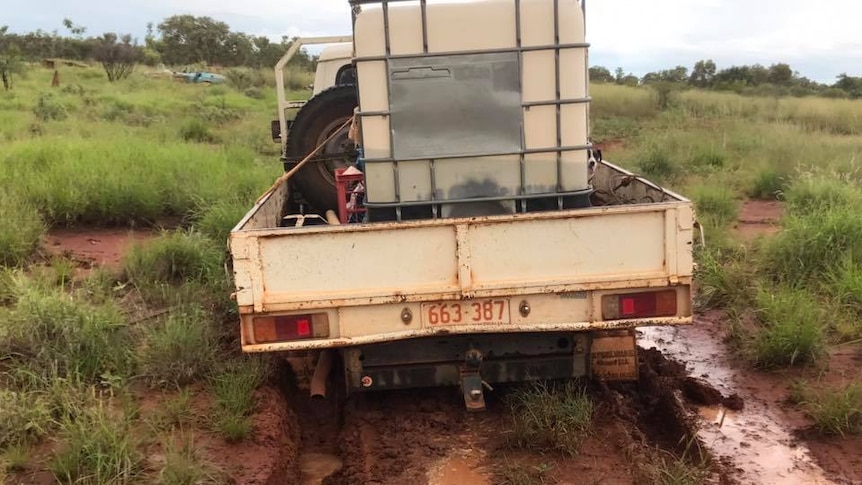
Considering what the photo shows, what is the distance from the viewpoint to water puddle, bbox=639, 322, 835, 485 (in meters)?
3.48

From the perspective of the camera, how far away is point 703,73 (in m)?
40.8

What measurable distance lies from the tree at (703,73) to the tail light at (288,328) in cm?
3992

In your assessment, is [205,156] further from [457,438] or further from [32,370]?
[457,438]

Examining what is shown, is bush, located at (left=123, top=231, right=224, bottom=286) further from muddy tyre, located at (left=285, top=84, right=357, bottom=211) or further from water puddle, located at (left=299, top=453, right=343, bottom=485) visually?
water puddle, located at (left=299, top=453, right=343, bottom=485)

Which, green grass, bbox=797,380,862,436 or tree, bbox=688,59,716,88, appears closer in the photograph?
green grass, bbox=797,380,862,436

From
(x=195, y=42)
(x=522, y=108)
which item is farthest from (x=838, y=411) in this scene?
(x=195, y=42)

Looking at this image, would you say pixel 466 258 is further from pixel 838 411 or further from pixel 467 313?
pixel 838 411

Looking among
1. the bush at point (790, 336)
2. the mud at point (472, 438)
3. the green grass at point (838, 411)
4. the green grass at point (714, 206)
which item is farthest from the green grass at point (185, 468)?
the green grass at point (714, 206)

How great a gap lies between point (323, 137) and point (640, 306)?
3155 mm

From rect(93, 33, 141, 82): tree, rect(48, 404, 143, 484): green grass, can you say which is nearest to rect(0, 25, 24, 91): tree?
rect(93, 33, 141, 82): tree

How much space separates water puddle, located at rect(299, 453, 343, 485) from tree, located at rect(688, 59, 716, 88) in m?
39.8

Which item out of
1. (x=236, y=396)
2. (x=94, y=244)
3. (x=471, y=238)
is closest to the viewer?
(x=471, y=238)

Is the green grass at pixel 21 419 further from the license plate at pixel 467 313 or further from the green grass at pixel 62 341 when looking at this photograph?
the license plate at pixel 467 313

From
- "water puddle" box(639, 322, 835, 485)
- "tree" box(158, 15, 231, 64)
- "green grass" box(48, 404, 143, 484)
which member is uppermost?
"tree" box(158, 15, 231, 64)
